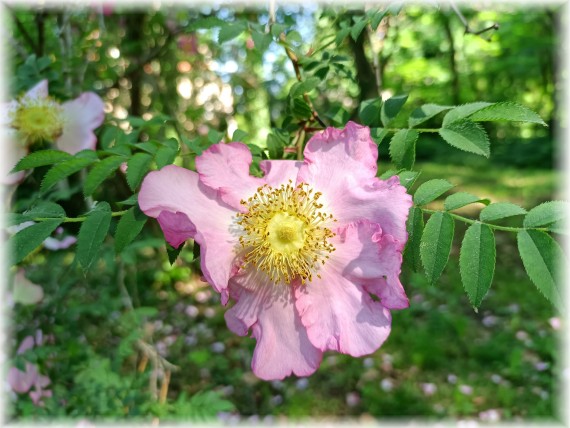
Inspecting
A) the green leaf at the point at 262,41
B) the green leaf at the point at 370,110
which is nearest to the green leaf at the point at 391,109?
the green leaf at the point at 370,110

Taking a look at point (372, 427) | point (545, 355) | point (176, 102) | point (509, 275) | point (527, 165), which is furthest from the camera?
point (527, 165)

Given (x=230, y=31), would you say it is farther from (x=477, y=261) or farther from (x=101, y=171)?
(x=477, y=261)

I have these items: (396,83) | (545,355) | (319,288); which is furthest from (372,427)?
(396,83)

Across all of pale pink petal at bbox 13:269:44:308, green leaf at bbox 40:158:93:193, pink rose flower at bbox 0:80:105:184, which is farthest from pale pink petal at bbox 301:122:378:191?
pale pink petal at bbox 13:269:44:308

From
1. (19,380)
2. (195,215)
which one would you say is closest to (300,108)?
(195,215)

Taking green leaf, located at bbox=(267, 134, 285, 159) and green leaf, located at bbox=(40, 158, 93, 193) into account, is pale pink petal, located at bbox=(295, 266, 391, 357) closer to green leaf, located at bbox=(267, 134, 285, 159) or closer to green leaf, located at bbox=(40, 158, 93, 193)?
green leaf, located at bbox=(267, 134, 285, 159)

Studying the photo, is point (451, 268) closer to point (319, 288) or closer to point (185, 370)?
point (185, 370)
